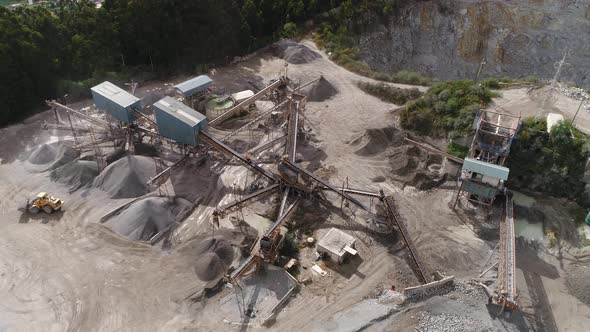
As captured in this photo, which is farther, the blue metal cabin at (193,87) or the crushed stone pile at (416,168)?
the blue metal cabin at (193,87)

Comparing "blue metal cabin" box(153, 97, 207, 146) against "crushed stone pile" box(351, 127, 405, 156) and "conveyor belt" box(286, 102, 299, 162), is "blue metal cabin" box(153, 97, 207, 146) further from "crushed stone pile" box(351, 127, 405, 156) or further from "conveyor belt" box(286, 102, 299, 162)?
"crushed stone pile" box(351, 127, 405, 156)

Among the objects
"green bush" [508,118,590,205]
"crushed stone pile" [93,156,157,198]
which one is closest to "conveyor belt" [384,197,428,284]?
"green bush" [508,118,590,205]

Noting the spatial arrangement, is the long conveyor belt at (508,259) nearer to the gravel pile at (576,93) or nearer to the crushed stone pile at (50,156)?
the gravel pile at (576,93)

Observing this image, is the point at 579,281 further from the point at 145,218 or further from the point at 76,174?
the point at 76,174

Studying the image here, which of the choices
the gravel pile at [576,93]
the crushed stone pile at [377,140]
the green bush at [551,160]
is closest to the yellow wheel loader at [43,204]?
the crushed stone pile at [377,140]

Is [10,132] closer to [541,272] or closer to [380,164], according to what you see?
[380,164]

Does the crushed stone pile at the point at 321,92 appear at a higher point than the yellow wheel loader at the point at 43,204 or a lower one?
higher

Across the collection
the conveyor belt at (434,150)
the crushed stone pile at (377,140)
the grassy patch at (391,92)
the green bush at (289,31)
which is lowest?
the crushed stone pile at (377,140)
